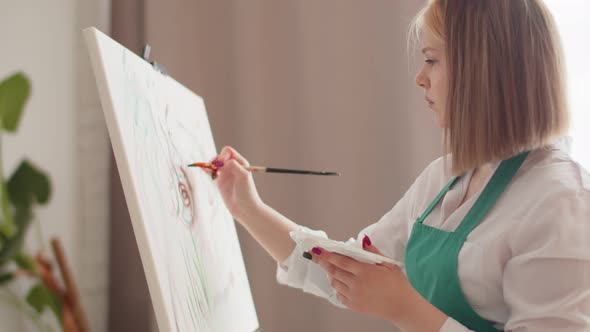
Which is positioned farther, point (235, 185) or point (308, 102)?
point (308, 102)

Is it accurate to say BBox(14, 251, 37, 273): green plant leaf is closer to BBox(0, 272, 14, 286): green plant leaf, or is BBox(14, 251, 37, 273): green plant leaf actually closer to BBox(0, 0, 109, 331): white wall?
BBox(0, 272, 14, 286): green plant leaf

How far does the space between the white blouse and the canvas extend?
0.45 metres

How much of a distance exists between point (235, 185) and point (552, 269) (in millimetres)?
689

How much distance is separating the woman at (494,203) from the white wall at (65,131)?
0.74 m

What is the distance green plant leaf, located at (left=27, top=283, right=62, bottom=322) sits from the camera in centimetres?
45

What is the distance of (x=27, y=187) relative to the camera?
430 mm

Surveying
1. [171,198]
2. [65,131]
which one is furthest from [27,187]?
[65,131]

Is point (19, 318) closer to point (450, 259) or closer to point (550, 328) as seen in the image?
point (450, 259)

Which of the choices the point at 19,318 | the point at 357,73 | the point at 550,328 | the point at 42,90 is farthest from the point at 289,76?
the point at 550,328

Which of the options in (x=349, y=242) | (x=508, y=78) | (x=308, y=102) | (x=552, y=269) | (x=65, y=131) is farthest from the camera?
(x=308, y=102)

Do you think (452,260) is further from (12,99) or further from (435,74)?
(12,99)

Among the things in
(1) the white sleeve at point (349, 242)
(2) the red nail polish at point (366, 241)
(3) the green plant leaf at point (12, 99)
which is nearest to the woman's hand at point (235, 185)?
(1) the white sleeve at point (349, 242)

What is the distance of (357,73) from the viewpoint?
174 centimetres

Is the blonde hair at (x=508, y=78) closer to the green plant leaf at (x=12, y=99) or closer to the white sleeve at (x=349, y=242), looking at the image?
the white sleeve at (x=349, y=242)
